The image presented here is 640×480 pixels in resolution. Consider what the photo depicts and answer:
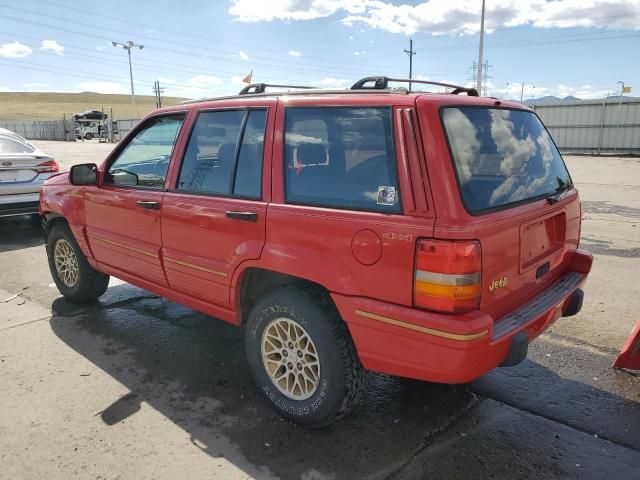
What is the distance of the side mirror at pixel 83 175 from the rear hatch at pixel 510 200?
3.04 meters

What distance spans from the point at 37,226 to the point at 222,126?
7158 mm

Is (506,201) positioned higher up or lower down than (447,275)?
higher up

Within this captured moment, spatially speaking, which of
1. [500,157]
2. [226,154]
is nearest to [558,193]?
[500,157]

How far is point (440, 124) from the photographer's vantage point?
7.84ft

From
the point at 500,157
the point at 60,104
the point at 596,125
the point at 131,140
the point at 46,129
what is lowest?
the point at 500,157

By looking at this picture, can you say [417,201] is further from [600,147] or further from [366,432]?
[600,147]

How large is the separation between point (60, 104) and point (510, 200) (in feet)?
429

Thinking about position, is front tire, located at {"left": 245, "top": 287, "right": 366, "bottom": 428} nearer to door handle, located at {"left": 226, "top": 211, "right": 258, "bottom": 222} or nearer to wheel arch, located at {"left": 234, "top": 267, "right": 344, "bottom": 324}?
wheel arch, located at {"left": 234, "top": 267, "right": 344, "bottom": 324}

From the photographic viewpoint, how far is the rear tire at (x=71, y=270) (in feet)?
15.5

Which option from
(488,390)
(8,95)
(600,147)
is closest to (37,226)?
(488,390)

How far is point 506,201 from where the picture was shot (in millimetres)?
2605

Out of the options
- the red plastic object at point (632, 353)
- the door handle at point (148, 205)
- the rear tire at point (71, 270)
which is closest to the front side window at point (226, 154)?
the door handle at point (148, 205)

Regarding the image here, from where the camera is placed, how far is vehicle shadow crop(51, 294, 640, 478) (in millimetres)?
2668

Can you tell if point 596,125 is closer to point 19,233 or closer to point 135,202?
point 19,233
